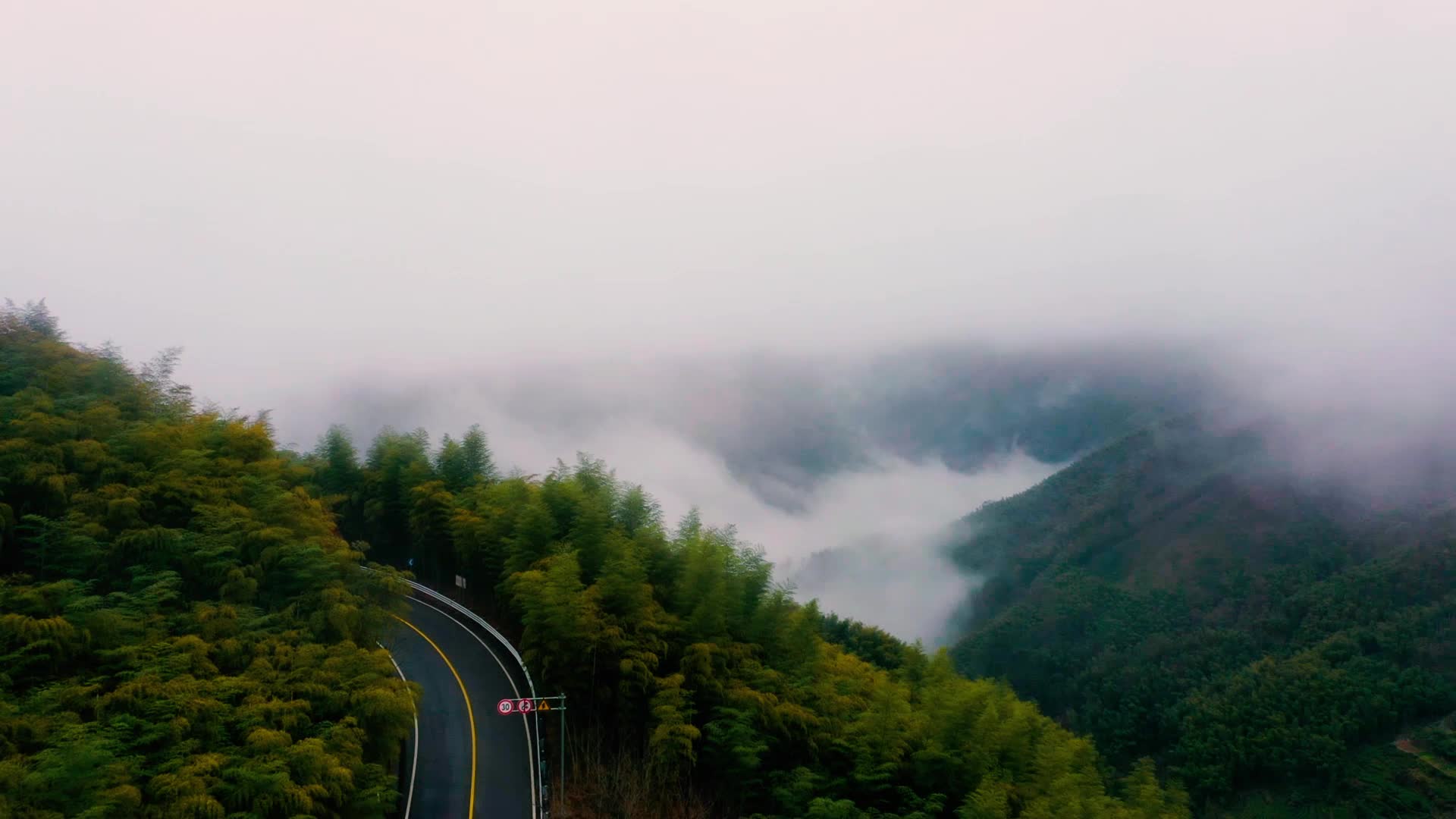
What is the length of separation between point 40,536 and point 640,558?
14.8 m

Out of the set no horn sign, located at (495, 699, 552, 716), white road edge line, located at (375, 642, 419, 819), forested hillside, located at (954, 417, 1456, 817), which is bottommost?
white road edge line, located at (375, 642, 419, 819)

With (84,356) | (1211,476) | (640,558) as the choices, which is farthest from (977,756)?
(1211,476)

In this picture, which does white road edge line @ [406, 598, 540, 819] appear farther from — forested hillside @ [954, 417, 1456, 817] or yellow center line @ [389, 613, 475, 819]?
forested hillside @ [954, 417, 1456, 817]

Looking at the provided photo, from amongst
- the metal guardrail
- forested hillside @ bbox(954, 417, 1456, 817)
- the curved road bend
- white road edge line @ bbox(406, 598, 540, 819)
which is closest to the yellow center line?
the curved road bend

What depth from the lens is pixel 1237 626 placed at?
374 feet

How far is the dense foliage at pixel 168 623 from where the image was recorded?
1499cm

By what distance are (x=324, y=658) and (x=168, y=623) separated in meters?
3.33

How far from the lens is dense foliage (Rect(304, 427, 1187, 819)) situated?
22.0 m

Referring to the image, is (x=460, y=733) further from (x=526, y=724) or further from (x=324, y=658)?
(x=324, y=658)

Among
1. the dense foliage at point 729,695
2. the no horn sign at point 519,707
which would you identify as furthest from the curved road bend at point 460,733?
the dense foliage at point 729,695

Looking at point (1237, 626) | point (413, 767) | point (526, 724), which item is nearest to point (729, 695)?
point (526, 724)

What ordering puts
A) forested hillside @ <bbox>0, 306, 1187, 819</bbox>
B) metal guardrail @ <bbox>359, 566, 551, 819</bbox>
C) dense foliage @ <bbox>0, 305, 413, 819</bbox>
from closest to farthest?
dense foliage @ <bbox>0, 305, 413, 819</bbox> < forested hillside @ <bbox>0, 306, 1187, 819</bbox> < metal guardrail @ <bbox>359, 566, 551, 819</bbox>

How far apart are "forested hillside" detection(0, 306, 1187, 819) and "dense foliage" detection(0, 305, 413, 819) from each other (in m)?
0.06

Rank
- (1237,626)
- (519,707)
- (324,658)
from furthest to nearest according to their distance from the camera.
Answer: (1237,626) → (519,707) → (324,658)
